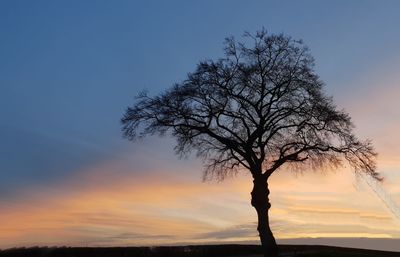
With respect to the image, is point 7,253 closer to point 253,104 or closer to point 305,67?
point 253,104

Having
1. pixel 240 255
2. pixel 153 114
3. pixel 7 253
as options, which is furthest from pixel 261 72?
pixel 7 253

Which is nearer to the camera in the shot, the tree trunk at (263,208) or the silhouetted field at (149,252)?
the tree trunk at (263,208)

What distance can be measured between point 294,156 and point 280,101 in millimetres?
3441

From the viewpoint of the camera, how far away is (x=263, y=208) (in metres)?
32.6

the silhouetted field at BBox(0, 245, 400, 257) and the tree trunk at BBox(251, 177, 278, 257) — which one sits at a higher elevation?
the tree trunk at BBox(251, 177, 278, 257)

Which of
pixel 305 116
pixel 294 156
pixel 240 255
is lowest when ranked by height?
pixel 240 255

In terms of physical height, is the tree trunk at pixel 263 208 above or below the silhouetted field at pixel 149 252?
above

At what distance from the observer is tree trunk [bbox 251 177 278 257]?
32.2 m

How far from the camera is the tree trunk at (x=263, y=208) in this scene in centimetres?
3225

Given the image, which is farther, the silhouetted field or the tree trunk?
the silhouetted field

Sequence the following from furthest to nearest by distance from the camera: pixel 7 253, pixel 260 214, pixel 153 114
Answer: pixel 7 253 < pixel 153 114 < pixel 260 214

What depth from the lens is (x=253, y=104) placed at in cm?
3378

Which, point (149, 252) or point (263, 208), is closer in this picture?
point (263, 208)

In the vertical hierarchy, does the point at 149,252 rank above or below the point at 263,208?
below
